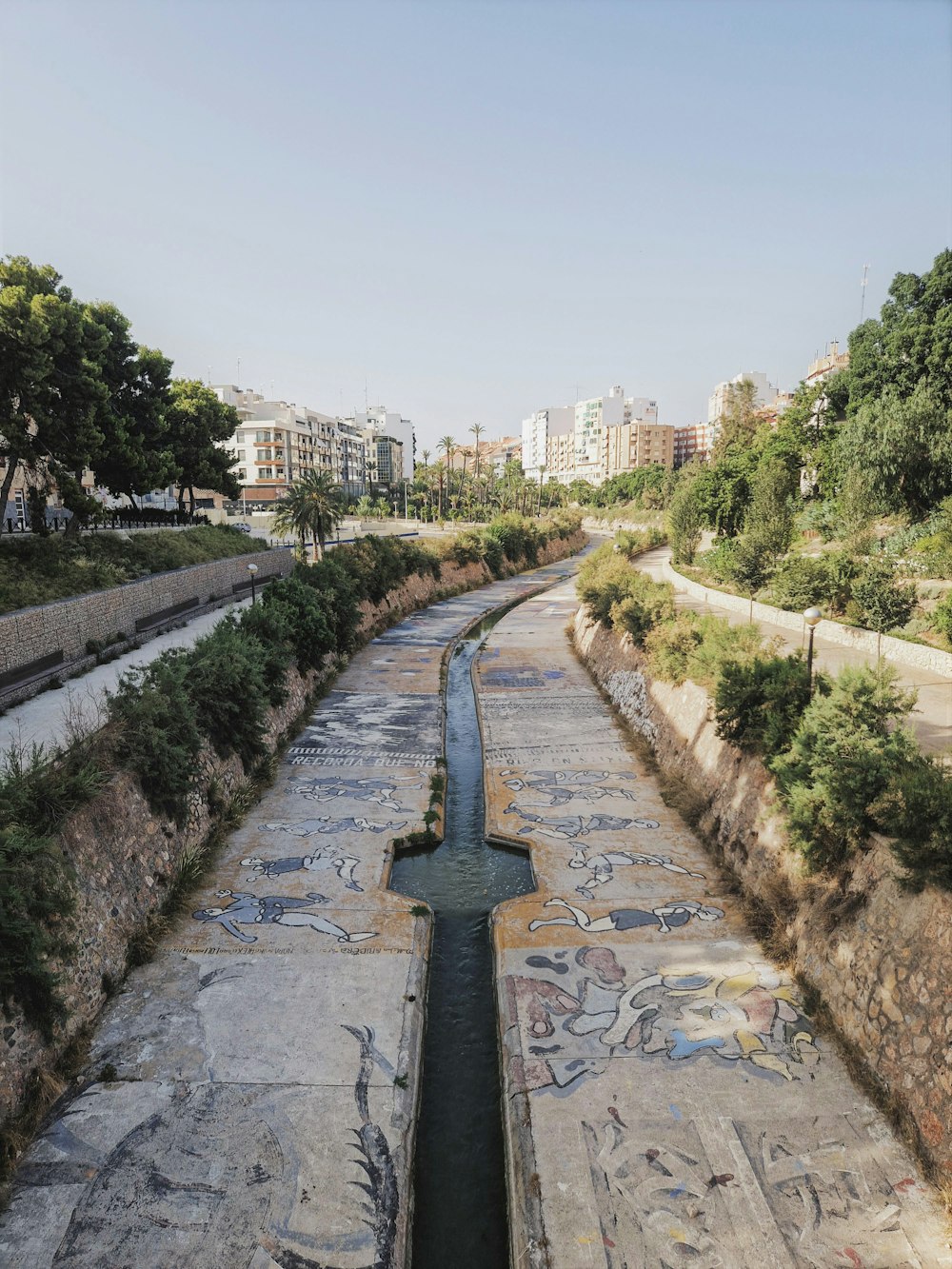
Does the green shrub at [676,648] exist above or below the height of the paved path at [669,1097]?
above

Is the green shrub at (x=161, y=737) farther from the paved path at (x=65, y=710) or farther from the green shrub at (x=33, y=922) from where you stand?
the green shrub at (x=33, y=922)

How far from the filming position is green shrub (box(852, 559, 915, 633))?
22.2 metres

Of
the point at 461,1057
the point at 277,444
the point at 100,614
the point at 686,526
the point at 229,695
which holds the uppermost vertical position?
the point at 277,444

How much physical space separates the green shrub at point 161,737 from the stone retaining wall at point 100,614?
361 cm

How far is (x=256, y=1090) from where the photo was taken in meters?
8.97

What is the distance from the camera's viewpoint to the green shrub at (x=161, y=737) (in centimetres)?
1303

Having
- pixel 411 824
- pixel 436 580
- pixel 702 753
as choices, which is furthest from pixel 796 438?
pixel 411 824

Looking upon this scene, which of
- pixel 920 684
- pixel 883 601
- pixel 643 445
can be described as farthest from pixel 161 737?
pixel 643 445

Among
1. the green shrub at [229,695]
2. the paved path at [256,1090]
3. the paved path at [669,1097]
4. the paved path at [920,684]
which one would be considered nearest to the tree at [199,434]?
the green shrub at [229,695]

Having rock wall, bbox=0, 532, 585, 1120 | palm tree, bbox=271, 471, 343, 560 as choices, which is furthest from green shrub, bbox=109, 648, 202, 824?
palm tree, bbox=271, 471, 343, 560

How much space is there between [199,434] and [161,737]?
95.3 feet

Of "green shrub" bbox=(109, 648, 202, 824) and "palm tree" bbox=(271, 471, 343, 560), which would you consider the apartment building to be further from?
"green shrub" bbox=(109, 648, 202, 824)

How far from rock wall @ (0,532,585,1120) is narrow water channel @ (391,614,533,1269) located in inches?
165

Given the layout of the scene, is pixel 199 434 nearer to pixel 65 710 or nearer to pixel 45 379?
pixel 45 379
